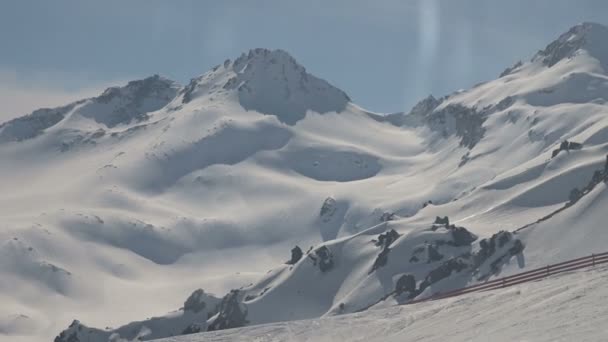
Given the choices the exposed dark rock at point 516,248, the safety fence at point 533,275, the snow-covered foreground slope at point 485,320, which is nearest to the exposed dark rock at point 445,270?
the exposed dark rock at point 516,248

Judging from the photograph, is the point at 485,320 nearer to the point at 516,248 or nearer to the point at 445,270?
the point at 516,248

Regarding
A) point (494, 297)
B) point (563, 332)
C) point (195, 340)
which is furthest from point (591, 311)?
point (195, 340)

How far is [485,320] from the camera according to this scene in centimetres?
5309

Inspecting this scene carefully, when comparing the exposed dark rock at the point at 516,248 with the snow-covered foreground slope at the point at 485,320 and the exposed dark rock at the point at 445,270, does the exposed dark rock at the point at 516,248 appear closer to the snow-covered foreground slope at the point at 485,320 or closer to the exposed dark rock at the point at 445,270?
Result: the exposed dark rock at the point at 445,270

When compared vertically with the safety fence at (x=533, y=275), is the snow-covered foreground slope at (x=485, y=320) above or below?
below

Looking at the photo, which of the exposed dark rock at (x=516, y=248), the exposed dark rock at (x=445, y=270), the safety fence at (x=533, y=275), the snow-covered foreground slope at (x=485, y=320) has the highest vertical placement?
the exposed dark rock at (x=445, y=270)

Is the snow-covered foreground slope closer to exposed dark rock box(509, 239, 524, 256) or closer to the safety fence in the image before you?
the safety fence

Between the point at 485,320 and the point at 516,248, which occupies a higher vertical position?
the point at 516,248

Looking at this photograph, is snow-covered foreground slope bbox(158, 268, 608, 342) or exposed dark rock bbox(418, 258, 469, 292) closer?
snow-covered foreground slope bbox(158, 268, 608, 342)

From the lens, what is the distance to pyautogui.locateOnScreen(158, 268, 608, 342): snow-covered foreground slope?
46.0 m

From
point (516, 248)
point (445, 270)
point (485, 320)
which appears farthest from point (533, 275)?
point (445, 270)

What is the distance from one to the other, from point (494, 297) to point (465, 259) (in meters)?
143

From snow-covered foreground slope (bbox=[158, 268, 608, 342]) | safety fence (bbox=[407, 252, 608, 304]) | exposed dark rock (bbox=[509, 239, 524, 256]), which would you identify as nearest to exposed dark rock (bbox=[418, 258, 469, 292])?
exposed dark rock (bbox=[509, 239, 524, 256])

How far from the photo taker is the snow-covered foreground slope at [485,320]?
4597 centimetres
